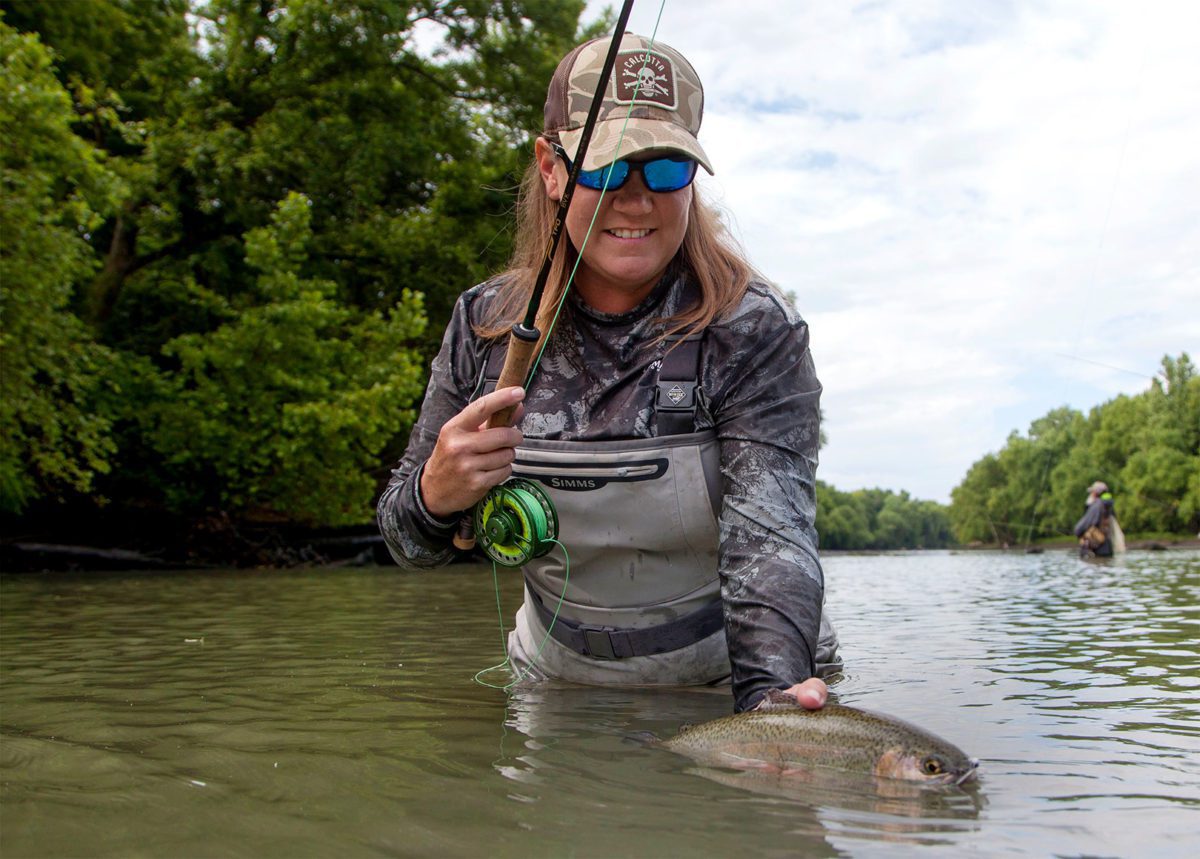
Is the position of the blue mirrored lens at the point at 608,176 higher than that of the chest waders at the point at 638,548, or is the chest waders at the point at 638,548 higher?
the blue mirrored lens at the point at 608,176

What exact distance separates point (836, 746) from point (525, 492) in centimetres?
132

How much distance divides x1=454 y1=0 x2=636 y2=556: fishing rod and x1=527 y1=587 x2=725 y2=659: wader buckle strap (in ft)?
1.72

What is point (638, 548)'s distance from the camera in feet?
12.6

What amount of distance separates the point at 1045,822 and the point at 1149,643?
4.44 meters

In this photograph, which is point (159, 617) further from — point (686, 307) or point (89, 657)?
point (686, 307)

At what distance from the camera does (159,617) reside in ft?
28.7

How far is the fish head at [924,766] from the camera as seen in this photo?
9.16 feet

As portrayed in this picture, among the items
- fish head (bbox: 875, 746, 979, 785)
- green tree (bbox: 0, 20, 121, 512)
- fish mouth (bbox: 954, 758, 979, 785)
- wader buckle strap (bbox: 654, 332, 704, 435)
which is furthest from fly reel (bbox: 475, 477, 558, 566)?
green tree (bbox: 0, 20, 121, 512)

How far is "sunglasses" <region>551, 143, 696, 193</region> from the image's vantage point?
3.50 meters

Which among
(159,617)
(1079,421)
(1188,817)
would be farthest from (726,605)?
(1079,421)

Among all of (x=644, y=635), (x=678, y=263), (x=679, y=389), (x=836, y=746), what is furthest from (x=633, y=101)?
(x=836, y=746)

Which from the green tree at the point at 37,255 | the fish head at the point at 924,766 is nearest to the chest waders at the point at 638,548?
the fish head at the point at 924,766

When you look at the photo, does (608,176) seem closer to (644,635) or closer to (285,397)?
(644,635)

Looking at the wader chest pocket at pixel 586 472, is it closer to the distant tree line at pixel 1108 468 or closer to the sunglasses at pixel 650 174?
the sunglasses at pixel 650 174
